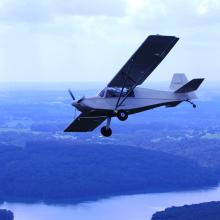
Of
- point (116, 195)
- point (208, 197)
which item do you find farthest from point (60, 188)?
point (208, 197)

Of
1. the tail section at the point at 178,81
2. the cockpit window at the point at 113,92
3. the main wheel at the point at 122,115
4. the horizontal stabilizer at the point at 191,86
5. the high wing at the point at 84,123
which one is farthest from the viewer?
the tail section at the point at 178,81

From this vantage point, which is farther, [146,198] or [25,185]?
[25,185]

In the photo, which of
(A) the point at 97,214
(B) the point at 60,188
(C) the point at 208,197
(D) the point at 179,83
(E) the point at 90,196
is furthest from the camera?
(B) the point at 60,188

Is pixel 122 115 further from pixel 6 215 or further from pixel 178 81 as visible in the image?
pixel 6 215

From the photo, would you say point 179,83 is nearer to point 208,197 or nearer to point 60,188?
point 208,197

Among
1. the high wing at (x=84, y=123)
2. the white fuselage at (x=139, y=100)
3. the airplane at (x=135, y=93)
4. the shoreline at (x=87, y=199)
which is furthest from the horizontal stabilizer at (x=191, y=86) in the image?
the shoreline at (x=87, y=199)

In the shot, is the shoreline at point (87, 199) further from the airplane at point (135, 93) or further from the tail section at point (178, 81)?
the airplane at point (135, 93)
